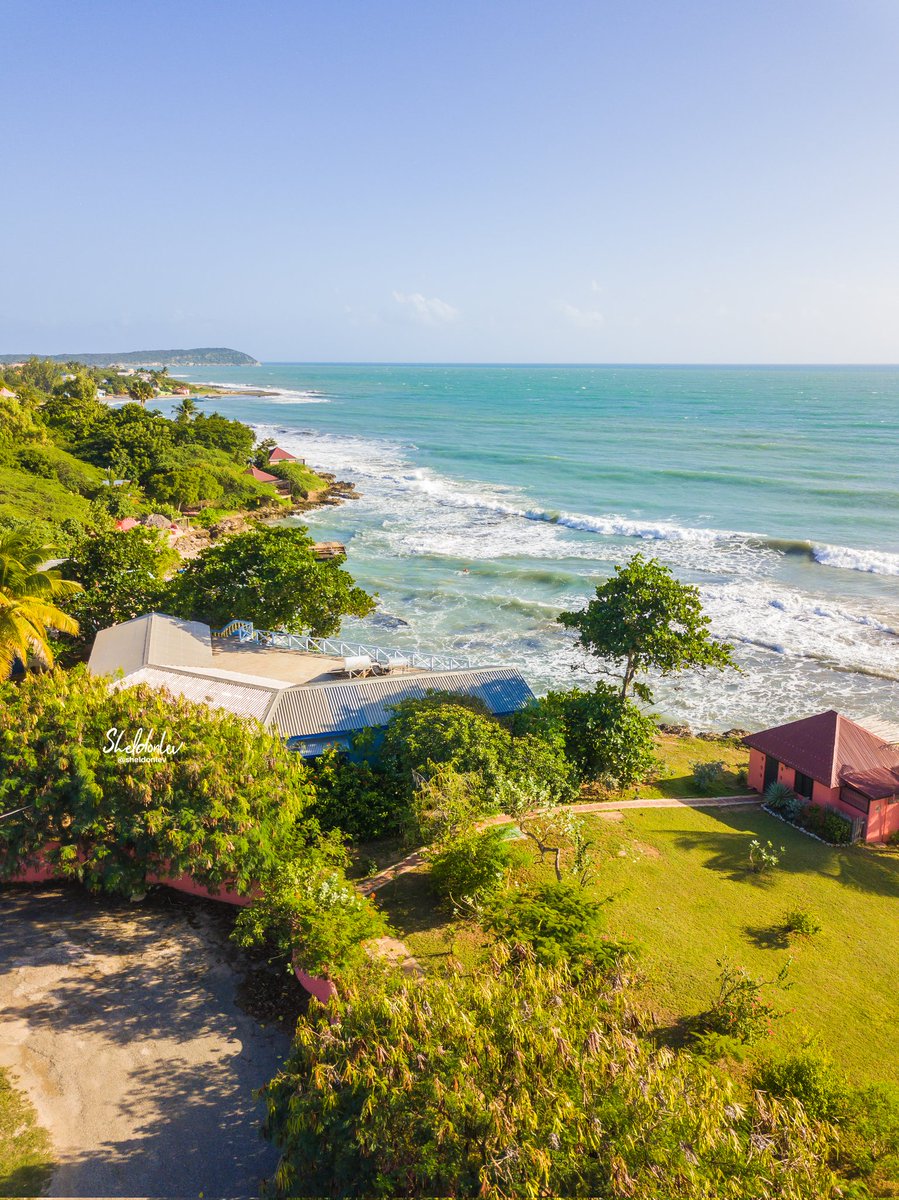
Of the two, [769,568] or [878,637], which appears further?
[769,568]

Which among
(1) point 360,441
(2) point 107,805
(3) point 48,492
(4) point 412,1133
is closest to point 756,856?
(4) point 412,1133

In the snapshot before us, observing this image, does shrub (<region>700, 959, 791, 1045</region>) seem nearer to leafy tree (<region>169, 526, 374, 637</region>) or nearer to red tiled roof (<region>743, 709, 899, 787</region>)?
red tiled roof (<region>743, 709, 899, 787</region>)

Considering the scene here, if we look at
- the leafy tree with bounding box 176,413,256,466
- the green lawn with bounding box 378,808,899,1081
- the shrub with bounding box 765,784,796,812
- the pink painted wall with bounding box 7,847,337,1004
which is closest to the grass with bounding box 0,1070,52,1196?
the pink painted wall with bounding box 7,847,337,1004

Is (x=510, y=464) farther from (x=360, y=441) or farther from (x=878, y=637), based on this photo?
(x=878, y=637)

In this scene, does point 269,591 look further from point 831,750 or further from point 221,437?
point 221,437

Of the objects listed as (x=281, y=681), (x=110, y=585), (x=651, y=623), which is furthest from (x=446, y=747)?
(x=110, y=585)

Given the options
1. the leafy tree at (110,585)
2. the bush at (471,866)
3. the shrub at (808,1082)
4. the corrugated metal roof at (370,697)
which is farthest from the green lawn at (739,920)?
the leafy tree at (110,585)

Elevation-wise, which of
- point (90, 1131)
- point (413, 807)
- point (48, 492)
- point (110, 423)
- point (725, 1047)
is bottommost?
point (90, 1131)

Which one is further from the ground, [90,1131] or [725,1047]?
[725,1047]
